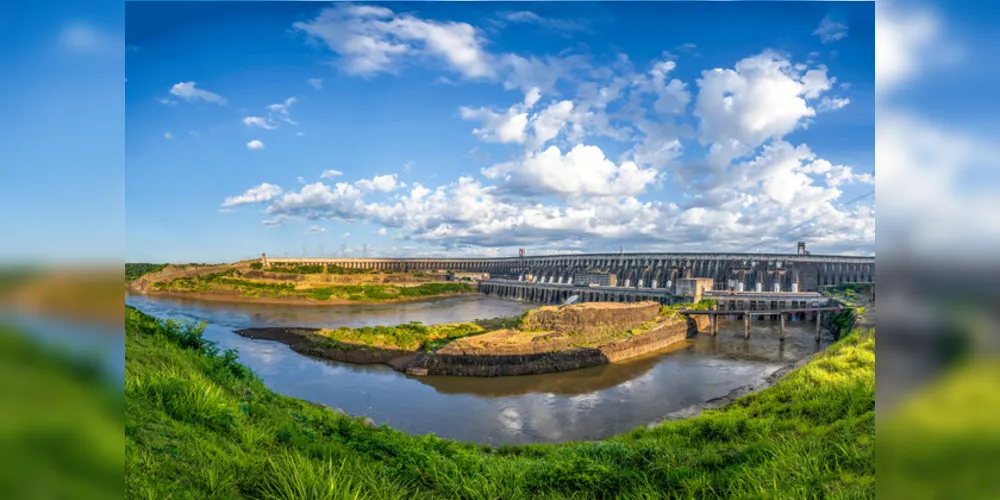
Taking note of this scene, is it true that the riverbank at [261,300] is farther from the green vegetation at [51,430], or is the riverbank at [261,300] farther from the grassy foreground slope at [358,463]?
the green vegetation at [51,430]

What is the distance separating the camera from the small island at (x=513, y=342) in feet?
53.7

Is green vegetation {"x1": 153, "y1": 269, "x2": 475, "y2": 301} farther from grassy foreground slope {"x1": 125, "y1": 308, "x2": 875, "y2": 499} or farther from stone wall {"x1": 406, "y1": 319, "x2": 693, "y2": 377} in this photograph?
grassy foreground slope {"x1": 125, "y1": 308, "x2": 875, "y2": 499}

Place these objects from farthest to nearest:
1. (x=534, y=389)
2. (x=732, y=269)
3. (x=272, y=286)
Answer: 1. (x=732, y=269)
2. (x=272, y=286)
3. (x=534, y=389)

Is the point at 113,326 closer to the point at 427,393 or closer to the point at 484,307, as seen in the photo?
the point at 427,393

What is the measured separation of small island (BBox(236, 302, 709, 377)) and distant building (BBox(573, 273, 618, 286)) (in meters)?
21.8

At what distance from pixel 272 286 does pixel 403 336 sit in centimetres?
3047

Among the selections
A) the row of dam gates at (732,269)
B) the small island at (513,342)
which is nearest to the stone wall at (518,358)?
the small island at (513,342)

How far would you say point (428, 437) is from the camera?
5.51m

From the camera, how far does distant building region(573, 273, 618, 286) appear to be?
47069mm

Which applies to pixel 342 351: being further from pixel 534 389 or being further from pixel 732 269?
pixel 732 269

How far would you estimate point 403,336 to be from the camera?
20.3 metres

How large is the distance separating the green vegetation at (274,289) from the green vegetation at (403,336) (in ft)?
70.0

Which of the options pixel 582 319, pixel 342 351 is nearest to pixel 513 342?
pixel 582 319

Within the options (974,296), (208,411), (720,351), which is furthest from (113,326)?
(720,351)
